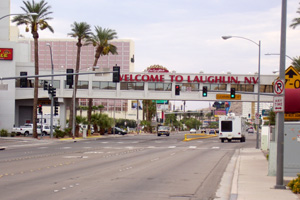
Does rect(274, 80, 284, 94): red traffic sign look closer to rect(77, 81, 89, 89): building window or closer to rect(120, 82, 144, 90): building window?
rect(120, 82, 144, 90): building window

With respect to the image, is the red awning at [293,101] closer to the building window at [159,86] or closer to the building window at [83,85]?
the building window at [159,86]

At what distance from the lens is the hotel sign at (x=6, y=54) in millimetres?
71812

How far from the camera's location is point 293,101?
18.7 m

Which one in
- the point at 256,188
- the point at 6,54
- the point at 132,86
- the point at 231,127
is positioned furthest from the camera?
the point at 132,86

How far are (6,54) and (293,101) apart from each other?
5948 cm

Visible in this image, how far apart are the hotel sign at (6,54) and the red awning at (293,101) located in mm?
58807

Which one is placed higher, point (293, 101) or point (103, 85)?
point (103, 85)

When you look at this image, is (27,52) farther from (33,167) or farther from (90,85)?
(33,167)

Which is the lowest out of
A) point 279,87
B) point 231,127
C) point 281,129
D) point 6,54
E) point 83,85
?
point 231,127

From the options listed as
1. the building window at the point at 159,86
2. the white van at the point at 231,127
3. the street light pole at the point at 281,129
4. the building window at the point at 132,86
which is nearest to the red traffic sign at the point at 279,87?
the street light pole at the point at 281,129

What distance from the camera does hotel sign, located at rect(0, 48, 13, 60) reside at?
71.8 metres

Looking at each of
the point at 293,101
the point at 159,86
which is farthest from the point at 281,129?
the point at 159,86

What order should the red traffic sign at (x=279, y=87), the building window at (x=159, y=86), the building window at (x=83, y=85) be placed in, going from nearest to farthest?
the red traffic sign at (x=279, y=87), the building window at (x=159, y=86), the building window at (x=83, y=85)

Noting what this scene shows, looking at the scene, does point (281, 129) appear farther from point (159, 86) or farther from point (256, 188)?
point (159, 86)
